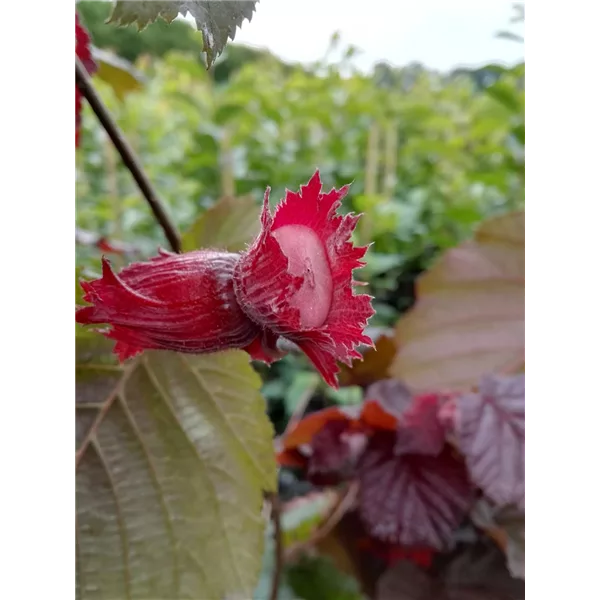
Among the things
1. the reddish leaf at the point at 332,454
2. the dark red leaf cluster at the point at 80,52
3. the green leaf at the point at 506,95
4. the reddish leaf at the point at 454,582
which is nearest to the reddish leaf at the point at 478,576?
the reddish leaf at the point at 454,582

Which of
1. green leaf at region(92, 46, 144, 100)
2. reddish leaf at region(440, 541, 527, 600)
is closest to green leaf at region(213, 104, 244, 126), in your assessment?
green leaf at region(92, 46, 144, 100)

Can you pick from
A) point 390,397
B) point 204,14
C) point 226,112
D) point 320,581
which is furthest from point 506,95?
point 204,14

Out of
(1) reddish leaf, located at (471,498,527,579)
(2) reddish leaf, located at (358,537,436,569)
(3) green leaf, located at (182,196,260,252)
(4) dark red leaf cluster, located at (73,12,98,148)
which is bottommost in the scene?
(2) reddish leaf, located at (358,537,436,569)

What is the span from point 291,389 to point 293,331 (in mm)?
659

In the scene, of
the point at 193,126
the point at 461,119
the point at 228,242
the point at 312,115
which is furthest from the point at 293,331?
the point at 461,119

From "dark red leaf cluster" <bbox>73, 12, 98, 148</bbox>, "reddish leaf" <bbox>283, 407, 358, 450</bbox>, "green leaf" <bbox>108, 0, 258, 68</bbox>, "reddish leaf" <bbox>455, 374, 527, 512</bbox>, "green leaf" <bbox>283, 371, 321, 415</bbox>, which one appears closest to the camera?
"green leaf" <bbox>108, 0, 258, 68</bbox>

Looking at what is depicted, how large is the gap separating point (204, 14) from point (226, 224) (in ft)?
0.64

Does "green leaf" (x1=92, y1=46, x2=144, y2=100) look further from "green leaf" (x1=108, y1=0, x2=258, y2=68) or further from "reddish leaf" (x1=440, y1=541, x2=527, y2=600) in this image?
"reddish leaf" (x1=440, y1=541, x2=527, y2=600)

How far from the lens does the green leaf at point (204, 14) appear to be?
0.14 meters

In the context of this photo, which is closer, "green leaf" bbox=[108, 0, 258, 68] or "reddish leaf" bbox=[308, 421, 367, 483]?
"green leaf" bbox=[108, 0, 258, 68]

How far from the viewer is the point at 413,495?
405 mm

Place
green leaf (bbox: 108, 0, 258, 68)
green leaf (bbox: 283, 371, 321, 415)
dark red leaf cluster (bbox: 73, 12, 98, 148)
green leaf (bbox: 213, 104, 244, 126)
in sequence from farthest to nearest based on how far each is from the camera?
green leaf (bbox: 213, 104, 244, 126) < green leaf (bbox: 283, 371, 321, 415) < dark red leaf cluster (bbox: 73, 12, 98, 148) < green leaf (bbox: 108, 0, 258, 68)

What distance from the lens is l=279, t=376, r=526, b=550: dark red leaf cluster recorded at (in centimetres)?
37

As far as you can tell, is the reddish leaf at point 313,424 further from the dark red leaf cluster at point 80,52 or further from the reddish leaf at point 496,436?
the dark red leaf cluster at point 80,52
